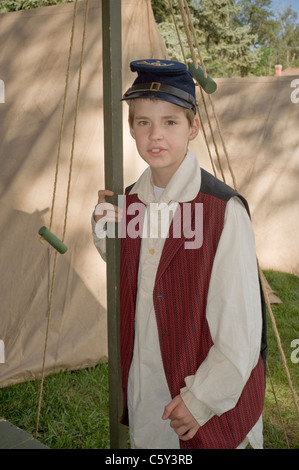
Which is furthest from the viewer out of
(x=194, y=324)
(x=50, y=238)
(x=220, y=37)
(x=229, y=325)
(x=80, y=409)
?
(x=220, y=37)

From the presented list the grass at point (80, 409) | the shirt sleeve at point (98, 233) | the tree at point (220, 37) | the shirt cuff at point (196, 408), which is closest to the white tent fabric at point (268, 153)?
the grass at point (80, 409)

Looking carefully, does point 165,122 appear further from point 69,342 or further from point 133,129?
point 69,342

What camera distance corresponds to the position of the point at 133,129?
1.48 m

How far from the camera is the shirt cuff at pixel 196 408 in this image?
1365mm

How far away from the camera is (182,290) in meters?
1.45

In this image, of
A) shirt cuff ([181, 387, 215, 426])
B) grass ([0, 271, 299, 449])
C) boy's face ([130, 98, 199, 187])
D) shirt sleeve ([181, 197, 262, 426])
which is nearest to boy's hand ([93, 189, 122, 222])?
boy's face ([130, 98, 199, 187])

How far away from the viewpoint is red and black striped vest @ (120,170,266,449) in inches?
55.6

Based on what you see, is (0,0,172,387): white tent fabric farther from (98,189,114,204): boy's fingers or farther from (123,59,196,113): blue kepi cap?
(123,59,196,113): blue kepi cap

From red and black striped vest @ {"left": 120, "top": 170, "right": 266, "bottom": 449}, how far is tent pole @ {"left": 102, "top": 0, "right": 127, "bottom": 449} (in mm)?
208

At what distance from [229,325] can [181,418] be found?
29 cm

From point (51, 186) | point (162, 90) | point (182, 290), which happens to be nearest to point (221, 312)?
point (182, 290)

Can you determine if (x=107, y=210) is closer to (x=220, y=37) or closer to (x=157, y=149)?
(x=157, y=149)

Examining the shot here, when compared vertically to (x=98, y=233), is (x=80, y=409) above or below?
below

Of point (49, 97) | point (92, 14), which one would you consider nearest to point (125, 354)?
point (49, 97)
